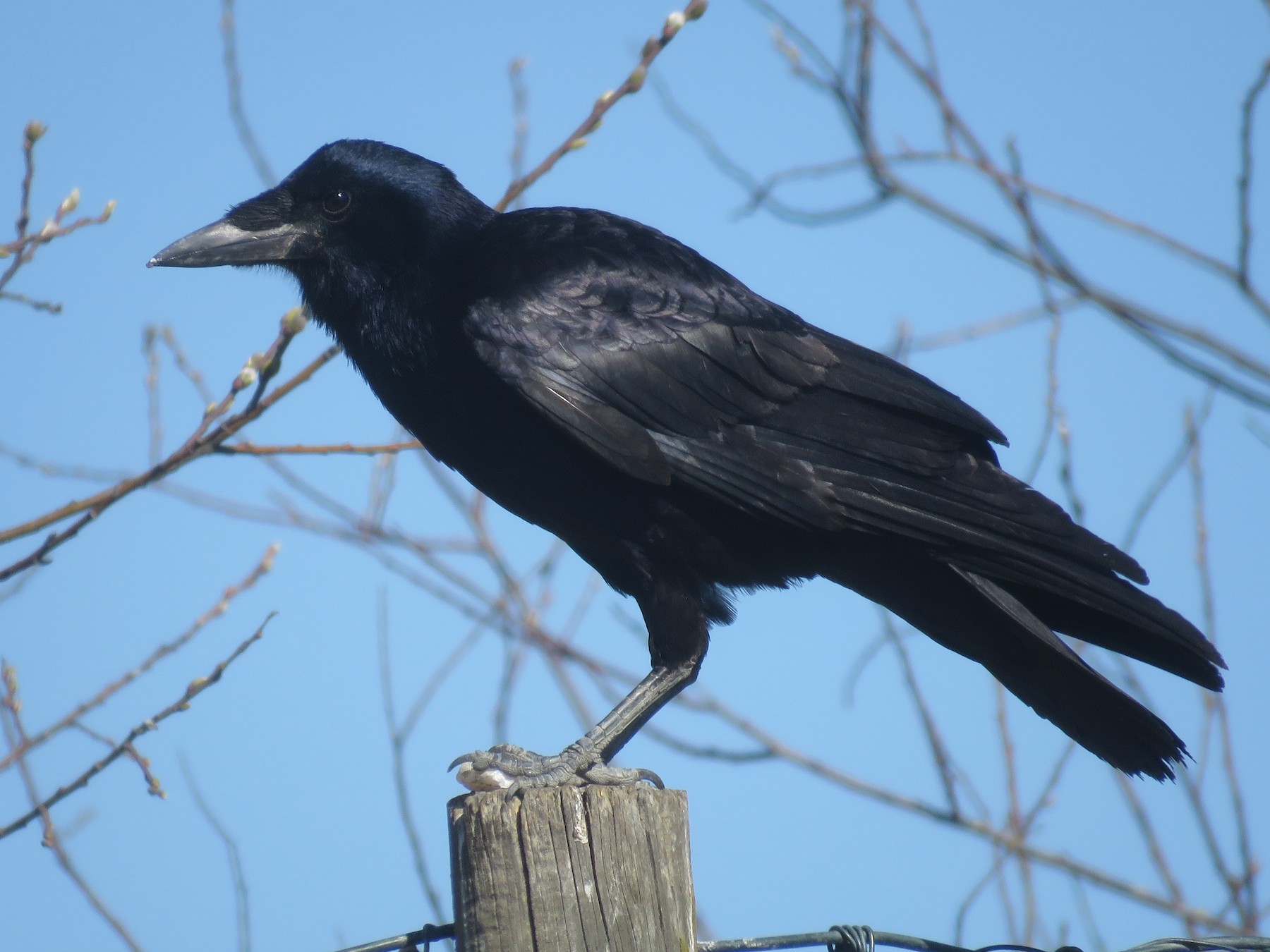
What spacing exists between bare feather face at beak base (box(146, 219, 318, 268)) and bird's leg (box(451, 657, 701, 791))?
6.92ft

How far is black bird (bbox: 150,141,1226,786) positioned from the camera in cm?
383

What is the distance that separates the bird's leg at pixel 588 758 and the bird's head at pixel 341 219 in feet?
5.88

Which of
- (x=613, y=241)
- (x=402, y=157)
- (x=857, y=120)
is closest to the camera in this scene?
(x=857, y=120)

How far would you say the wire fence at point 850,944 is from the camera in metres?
2.52

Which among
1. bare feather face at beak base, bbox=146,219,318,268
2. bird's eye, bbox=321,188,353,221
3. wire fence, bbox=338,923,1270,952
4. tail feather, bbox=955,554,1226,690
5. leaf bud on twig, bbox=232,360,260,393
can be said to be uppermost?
bird's eye, bbox=321,188,353,221

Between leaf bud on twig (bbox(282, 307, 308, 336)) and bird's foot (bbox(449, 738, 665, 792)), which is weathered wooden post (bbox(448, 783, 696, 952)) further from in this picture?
leaf bud on twig (bbox(282, 307, 308, 336))

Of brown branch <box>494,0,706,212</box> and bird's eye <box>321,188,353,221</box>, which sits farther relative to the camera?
bird's eye <box>321,188,353,221</box>

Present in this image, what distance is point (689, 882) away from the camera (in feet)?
8.34

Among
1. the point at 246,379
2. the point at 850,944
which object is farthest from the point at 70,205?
the point at 850,944

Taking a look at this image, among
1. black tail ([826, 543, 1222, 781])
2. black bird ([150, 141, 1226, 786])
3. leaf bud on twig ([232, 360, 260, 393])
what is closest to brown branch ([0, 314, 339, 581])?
leaf bud on twig ([232, 360, 260, 393])

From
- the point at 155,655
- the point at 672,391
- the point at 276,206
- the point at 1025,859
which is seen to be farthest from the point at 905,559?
the point at 276,206

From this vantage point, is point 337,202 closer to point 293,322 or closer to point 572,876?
point 293,322

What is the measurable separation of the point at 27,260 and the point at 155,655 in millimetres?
1098

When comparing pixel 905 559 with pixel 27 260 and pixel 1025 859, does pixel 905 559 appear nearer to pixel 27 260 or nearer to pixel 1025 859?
pixel 1025 859
